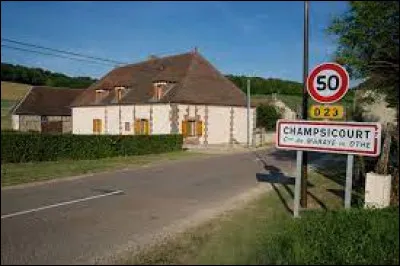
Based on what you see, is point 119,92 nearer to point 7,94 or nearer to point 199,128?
point 7,94

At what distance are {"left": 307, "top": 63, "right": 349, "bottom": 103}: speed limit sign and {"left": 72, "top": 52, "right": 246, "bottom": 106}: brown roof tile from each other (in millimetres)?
24936

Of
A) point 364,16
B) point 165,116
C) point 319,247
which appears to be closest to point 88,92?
point 165,116

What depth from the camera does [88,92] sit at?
44781 millimetres

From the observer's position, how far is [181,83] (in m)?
34.2

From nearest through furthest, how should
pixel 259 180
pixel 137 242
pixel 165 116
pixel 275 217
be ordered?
pixel 137 242 < pixel 275 217 < pixel 259 180 < pixel 165 116

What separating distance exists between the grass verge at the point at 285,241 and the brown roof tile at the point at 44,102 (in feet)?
145

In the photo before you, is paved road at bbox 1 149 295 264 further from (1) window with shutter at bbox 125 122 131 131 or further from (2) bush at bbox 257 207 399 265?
(1) window with shutter at bbox 125 122 131 131

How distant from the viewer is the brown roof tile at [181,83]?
3416cm

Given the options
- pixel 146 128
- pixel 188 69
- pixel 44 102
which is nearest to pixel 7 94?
pixel 146 128

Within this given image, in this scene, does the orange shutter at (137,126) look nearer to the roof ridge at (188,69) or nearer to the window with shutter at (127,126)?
the window with shutter at (127,126)

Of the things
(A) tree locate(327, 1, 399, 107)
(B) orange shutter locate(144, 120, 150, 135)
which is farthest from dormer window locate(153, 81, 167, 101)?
(A) tree locate(327, 1, 399, 107)

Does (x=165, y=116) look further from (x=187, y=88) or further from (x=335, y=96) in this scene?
(x=335, y=96)

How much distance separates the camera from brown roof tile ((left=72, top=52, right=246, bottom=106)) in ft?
112

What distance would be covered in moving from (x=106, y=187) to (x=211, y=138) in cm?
2283
